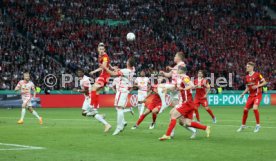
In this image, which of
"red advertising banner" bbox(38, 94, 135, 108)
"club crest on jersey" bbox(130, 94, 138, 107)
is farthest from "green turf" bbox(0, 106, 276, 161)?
"red advertising banner" bbox(38, 94, 135, 108)

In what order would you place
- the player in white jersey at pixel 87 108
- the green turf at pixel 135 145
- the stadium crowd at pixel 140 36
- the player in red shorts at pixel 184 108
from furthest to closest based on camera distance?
the stadium crowd at pixel 140 36 < the player in white jersey at pixel 87 108 < the player in red shorts at pixel 184 108 < the green turf at pixel 135 145

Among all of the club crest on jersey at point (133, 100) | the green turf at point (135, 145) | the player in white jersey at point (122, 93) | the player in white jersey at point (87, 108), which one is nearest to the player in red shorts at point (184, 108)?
the green turf at point (135, 145)

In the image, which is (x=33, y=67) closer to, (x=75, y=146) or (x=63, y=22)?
(x=63, y=22)

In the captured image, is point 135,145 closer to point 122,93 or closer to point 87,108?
point 122,93

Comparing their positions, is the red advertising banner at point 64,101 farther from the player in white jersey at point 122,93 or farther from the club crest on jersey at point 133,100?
the player in white jersey at point 122,93

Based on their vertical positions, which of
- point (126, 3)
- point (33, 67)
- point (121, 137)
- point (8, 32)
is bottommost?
point (121, 137)

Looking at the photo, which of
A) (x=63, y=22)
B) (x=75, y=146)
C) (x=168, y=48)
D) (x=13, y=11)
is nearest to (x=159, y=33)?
(x=168, y=48)

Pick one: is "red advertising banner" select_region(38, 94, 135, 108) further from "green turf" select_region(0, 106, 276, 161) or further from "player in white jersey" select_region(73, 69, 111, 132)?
"green turf" select_region(0, 106, 276, 161)

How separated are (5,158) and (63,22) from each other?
40448 mm

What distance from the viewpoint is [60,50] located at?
164 feet

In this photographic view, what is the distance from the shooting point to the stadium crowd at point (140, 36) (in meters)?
48.6

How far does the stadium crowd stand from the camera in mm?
48562

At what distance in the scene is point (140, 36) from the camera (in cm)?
5572

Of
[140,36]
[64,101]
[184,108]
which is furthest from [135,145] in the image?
[140,36]
